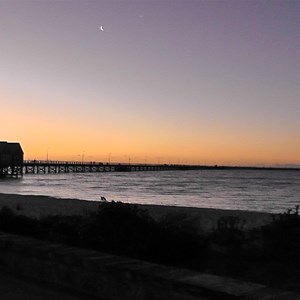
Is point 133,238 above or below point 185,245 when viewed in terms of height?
above

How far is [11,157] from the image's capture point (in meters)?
89.1

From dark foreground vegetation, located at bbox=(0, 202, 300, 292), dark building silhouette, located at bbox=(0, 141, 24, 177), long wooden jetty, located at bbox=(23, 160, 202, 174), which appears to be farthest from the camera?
long wooden jetty, located at bbox=(23, 160, 202, 174)

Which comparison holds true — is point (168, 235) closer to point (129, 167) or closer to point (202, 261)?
point (202, 261)

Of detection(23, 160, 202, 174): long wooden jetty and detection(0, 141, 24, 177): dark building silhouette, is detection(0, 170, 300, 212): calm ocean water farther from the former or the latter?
detection(23, 160, 202, 174): long wooden jetty

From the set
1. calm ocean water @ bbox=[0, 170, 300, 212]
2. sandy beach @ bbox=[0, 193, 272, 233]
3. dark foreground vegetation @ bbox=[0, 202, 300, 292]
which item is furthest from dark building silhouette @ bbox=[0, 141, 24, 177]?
dark foreground vegetation @ bbox=[0, 202, 300, 292]

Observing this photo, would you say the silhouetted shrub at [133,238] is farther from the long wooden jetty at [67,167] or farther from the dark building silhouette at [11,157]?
the long wooden jetty at [67,167]

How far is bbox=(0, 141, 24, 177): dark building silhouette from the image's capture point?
8756 cm

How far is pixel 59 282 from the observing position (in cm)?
453

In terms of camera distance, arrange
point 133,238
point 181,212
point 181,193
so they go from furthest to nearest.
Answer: point 181,193 < point 181,212 < point 133,238

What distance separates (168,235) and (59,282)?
90.6 inches

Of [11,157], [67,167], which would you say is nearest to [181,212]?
[11,157]

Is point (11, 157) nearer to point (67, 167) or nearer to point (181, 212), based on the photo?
point (67, 167)

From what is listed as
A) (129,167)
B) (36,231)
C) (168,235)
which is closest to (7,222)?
(36,231)

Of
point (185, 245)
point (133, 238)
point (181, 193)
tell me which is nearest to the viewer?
point (133, 238)
